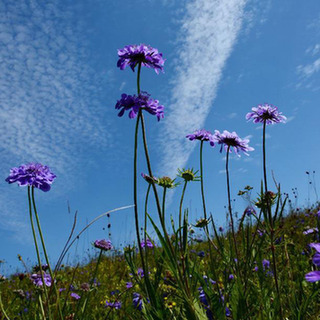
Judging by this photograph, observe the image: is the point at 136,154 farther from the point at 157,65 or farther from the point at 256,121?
the point at 256,121

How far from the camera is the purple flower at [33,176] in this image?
1.71 metres

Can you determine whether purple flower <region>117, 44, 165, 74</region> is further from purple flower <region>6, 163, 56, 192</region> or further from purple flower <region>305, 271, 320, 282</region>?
purple flower <region>305, 271, 320, 282</region>

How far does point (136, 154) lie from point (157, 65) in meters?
0.65

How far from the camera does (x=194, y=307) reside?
1361 millimetres

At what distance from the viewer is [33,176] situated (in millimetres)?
1744

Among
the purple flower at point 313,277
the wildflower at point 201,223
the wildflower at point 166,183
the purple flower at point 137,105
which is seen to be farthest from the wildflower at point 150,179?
the purple flower at point 313,277

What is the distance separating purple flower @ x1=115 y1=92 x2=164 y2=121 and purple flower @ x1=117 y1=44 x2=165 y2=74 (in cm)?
19

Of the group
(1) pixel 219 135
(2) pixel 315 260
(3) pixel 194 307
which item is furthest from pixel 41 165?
(2) pixel 315 260

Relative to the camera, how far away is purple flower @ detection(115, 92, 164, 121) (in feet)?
5.67

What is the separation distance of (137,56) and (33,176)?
84 centimetres

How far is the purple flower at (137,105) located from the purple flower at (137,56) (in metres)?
0.19

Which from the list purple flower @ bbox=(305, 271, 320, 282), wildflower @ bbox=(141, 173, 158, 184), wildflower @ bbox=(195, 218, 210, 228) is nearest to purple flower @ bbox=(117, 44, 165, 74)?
wildflower @ bbox=(141, 173, 158, 184)

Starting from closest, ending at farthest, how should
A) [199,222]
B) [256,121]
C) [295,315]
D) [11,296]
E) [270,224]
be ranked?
1. [295,315]
2. [270,224]
3. [199,222]
4. [256,121]
5. [11,296]

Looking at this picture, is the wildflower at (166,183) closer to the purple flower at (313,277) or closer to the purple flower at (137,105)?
the purple flower at (137,105)
